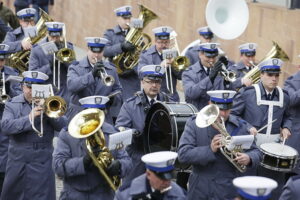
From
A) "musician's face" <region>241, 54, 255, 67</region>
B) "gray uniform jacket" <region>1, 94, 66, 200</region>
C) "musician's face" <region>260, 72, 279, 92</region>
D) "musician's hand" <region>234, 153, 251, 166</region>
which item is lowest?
"gray uniform jacket" <region>1, 94, 66, 200</region>

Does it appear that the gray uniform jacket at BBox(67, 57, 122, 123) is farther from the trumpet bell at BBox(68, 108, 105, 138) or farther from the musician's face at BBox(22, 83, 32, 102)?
the trumpet bell at BBox(68, 108, 105, 138)

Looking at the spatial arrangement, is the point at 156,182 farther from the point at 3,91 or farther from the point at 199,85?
the point at 199,85

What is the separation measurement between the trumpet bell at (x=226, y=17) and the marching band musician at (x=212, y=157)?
5.59 meters

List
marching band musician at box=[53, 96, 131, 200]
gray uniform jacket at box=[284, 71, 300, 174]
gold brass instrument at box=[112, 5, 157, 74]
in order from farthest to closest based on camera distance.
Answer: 1. gold brass instrument at box=[112, 5, 157, 74]
2. gray uniform jacket at box=[284, 71, 300, 174]
3. marching band musician at box=[53, 96, 131, 200]

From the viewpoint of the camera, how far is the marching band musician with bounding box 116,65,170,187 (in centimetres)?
1248

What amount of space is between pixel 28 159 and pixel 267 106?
3032mm

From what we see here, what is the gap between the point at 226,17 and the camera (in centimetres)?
1678

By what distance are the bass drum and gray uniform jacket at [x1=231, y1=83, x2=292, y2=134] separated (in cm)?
72

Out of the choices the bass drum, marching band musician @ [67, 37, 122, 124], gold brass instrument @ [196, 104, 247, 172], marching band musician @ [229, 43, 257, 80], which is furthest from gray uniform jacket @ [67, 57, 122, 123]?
gold brass instrument @ [196, 104, 247, 172]

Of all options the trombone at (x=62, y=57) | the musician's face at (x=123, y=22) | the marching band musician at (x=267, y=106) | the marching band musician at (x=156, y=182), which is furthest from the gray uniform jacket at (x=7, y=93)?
the marching band musician at (x=156, y=182)

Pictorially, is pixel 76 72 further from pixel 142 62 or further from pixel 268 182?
pixel 268 182

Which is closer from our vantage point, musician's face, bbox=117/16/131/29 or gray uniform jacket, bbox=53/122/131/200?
gray uniform jacket, bbox=53/122/131/200

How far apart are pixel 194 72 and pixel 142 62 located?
1404 mm

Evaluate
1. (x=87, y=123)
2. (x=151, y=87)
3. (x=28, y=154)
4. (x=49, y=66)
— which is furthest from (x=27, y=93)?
(x=49, y=66)
